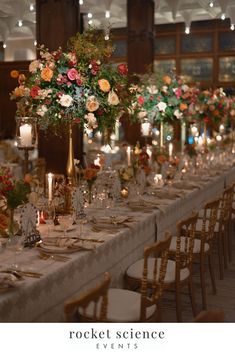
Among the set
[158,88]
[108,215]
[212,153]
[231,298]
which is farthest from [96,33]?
[212,153]

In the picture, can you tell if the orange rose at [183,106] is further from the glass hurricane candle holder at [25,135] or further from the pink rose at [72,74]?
the glass hurricane candle holder at [25,135]

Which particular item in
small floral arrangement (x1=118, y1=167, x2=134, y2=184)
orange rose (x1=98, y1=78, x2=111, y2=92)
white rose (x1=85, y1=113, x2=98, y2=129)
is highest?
orange rose (x1=98, y1=78, x2=111, y2=92)

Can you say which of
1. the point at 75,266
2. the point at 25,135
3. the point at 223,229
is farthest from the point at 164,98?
the point at 75,266

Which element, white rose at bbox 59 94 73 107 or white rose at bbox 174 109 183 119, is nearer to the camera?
white rose at bbox 59 94 73 107

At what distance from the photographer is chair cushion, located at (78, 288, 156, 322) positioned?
3.20 metres

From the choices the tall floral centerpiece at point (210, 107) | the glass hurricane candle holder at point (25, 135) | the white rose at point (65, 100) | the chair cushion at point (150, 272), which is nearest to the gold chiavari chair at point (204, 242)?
the chair cushion at point (150, 272)

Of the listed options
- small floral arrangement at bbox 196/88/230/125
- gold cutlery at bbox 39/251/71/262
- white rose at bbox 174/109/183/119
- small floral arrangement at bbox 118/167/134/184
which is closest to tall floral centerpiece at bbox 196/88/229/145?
small floral arrangement at bbox 196/88/230/125

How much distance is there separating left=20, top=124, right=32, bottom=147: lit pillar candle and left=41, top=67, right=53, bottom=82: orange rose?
0.40 m

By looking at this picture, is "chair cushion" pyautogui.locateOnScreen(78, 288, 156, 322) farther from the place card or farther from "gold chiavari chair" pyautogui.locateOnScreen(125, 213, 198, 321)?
the place card

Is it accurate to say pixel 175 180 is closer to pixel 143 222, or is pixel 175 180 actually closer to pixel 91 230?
pixel 143 222

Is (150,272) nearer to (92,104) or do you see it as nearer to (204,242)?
(204,242)

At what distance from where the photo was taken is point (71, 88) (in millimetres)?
4289

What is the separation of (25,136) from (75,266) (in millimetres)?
1256

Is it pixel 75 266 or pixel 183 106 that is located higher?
pixel 183 106
